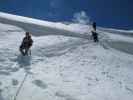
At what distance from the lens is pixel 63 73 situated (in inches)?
633

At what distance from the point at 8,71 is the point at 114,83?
676 centimetres

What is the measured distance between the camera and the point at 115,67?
748 inches

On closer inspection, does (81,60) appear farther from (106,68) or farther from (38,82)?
(38,82)

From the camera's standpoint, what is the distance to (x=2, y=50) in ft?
61.2

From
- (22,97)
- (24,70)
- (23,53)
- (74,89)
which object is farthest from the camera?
(23,53)

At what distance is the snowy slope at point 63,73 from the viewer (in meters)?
13.4

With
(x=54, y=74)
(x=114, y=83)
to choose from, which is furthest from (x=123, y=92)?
(x=54, y=74)

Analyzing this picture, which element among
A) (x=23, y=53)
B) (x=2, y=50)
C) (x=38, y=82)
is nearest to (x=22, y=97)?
(x=38, y=82)

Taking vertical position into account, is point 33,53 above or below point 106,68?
above

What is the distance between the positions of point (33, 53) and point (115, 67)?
21.3ft

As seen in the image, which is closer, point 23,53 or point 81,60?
point 23,53

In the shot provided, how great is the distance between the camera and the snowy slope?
13.4 meters

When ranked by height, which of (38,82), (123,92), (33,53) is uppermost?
(33,53)

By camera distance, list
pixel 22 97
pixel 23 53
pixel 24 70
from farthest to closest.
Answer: pixel 23 53 → pixel 24 70 → pixel 22 97
